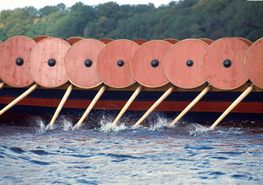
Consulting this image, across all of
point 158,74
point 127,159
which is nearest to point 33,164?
point 127,159

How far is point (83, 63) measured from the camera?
10266mm

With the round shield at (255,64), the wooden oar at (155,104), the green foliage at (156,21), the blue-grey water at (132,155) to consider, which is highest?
the green foliage at (156,21)

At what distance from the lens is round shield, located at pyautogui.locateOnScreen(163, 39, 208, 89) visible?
31.7 feet

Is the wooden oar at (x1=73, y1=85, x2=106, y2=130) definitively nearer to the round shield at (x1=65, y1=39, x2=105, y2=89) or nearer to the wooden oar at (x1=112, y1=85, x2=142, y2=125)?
the round shield at (x1=65, y1=39, x2=105, y2=89)

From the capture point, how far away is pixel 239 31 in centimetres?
3728

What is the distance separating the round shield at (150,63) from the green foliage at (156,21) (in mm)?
25965

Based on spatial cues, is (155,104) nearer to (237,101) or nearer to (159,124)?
(159,124)

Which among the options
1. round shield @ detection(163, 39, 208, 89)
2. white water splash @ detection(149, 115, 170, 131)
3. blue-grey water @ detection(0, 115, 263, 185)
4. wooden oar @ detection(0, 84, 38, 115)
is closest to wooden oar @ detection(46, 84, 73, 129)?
blue-grey water @ detection(0, 115, 263, 185)

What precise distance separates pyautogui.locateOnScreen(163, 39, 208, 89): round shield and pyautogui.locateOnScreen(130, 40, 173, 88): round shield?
7.4 inches

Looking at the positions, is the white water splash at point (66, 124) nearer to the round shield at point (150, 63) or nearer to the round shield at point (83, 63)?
the round shield at point (83, 63)

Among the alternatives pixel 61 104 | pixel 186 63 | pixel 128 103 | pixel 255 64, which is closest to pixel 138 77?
pixel 128 103

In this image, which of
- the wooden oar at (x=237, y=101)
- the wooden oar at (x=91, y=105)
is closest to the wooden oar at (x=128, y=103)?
the wooden oar at (x=91, y=105)

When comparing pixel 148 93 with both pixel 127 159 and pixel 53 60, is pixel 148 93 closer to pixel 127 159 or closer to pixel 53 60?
pixel 53 60

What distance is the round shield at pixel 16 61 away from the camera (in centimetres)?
1036
